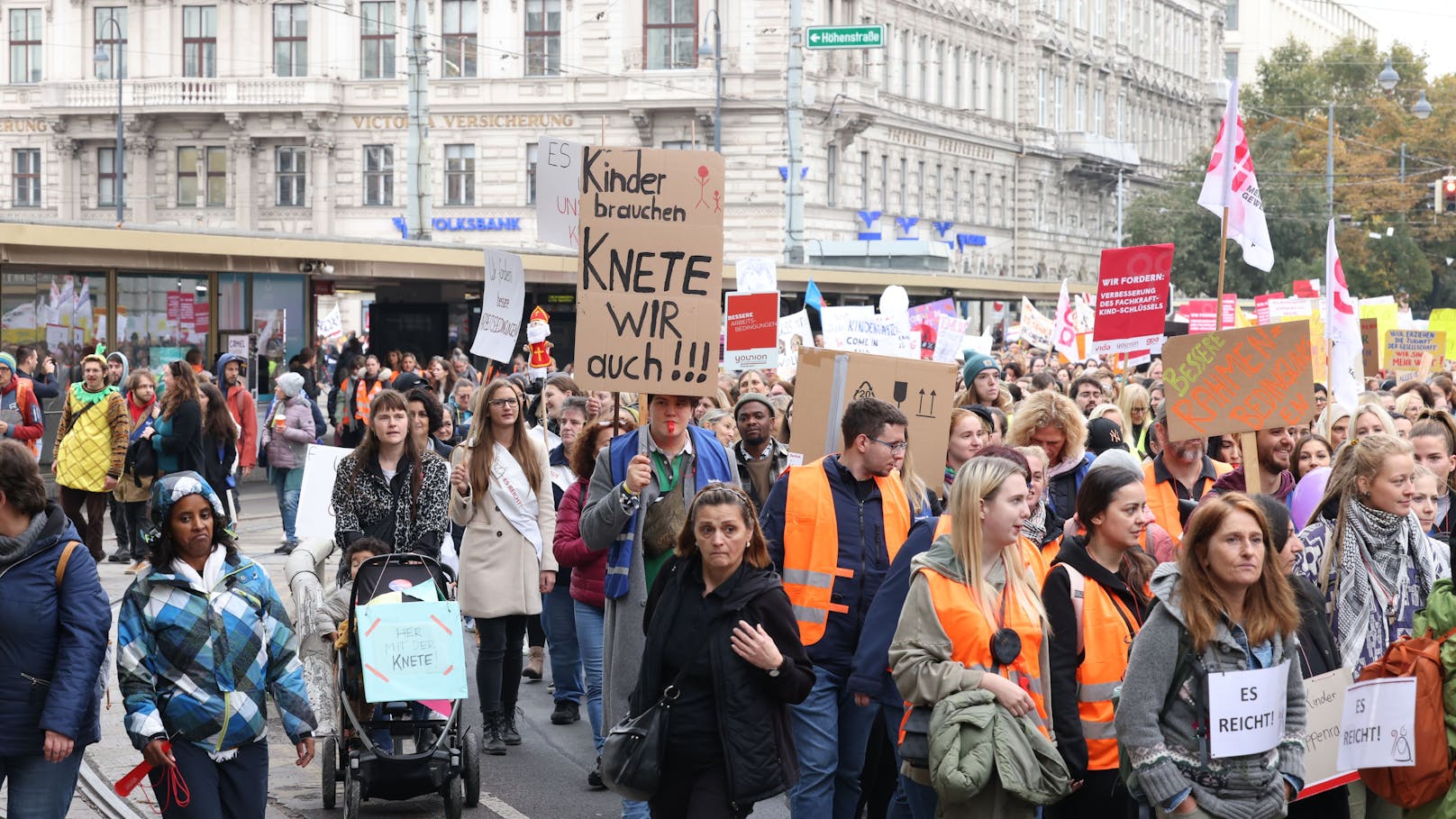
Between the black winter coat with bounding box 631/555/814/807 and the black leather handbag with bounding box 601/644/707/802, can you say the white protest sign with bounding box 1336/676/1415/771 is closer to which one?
the black winter coat with bounding box 631/555/814/807

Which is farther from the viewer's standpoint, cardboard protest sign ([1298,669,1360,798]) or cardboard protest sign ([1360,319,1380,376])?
cardboard protest sign ([1360,319,1380,376])

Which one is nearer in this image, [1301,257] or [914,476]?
[914,476]

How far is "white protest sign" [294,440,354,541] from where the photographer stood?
9039 millimetres

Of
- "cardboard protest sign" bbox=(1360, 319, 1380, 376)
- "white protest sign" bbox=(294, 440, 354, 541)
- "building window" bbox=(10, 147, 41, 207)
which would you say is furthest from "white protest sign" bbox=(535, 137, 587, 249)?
"building window" bbox=(10, 147, 41, 207)

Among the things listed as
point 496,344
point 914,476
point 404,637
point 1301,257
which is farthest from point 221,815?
point 1301,257

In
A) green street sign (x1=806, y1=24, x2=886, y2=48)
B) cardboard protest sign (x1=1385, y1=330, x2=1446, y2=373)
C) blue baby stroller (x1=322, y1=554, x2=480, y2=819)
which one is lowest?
blue baby stroller (x1=322, y1=554, x2=480, y2=819)

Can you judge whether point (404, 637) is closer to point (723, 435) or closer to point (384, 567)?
point (384, 567)

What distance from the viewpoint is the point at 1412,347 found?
66.7 feet

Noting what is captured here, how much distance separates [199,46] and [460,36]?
7.98 metres

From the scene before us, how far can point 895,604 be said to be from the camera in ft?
20.3

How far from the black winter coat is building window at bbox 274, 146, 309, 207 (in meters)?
52.2

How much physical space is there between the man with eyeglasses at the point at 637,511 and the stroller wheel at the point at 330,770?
1282 millimetres

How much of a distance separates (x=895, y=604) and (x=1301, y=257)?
59.7 metres

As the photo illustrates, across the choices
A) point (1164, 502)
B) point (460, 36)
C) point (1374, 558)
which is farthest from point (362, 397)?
point (460, 36)
